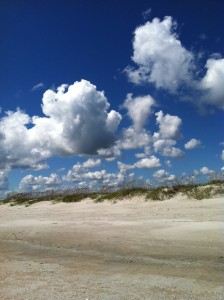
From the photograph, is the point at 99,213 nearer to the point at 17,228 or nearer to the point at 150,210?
the point at 150,210

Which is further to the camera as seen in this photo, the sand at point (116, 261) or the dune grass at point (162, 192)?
the dune grass at point (162, 192)

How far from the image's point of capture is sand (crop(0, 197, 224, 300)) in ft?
23.1

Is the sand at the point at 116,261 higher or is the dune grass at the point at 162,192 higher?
the dune grass at the point at 162,192

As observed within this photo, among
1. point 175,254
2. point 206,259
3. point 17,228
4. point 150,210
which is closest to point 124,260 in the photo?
point 175,254

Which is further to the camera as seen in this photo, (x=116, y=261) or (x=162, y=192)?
(x=162, y=192)

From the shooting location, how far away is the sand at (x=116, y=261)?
7027 mm

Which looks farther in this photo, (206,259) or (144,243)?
(144,243)

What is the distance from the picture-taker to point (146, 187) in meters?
28.7

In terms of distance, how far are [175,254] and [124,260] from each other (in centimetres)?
144

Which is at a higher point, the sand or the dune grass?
the dune grass

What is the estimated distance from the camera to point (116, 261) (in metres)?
9.89

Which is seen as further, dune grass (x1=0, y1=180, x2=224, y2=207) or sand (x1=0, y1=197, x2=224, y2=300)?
dune grass (x1=0, y1=180, x2=224, y2=207)

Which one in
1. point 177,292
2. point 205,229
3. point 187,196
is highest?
point 187,196

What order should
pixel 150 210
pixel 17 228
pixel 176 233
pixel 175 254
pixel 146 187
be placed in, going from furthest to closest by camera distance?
1. pixel 146 187
2. pixel 150 210
3. pixel 17 228
4. pixel 176 233
5. pixel 175 254
